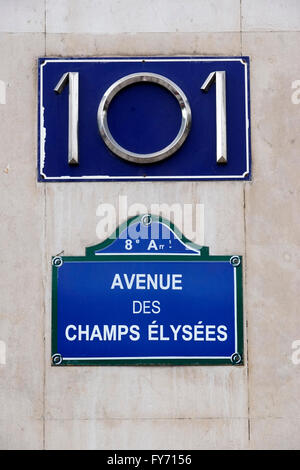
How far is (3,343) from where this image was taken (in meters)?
5.79

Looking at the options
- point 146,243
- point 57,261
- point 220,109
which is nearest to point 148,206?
point 146,243

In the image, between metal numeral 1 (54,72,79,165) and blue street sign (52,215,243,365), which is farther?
metal numeral 1 (54,72,79,165)

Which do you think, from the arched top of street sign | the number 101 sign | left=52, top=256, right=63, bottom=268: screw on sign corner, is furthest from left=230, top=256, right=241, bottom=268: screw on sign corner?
left=52, top=256, right=63, bottom=268: screw on sign corner

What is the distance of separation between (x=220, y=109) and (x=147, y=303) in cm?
155

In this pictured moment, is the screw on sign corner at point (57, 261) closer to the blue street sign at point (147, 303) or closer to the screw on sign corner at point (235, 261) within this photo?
the blue street sign at point (147, 303)

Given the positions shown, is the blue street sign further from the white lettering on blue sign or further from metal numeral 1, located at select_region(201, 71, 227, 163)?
metal numeral 1, located at select_region(201, 71, 227, 163)

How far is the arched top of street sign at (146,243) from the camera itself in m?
5.84

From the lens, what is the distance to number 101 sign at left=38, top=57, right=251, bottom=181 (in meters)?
5.89

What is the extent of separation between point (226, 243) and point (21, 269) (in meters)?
1.54

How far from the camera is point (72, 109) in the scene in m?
5.90

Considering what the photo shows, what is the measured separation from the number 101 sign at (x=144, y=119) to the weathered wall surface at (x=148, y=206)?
9 cm

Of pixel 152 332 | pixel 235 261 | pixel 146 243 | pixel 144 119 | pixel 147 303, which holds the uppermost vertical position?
pixel 144 119

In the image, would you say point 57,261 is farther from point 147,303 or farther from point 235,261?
point 235,261

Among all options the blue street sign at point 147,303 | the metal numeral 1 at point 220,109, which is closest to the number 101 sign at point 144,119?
the metal numeral 1 at point 220,109
